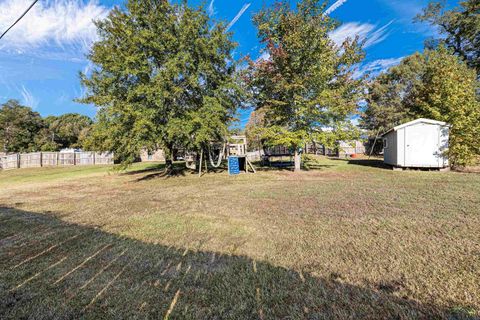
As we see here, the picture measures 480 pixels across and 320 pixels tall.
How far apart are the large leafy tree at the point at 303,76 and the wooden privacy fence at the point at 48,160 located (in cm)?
1858

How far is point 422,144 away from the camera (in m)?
11.5

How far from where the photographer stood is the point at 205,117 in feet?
35.2

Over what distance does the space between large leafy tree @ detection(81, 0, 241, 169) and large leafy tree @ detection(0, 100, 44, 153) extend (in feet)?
123

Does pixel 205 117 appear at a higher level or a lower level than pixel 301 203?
higher

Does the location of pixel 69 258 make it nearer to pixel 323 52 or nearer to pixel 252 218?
pixel 252 218

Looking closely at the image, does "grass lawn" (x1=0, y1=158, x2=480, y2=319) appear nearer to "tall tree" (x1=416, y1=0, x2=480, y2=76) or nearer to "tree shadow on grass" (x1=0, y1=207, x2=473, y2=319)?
"tree shadow on grass" (x1=0, y1=207, x2=473, y2=319)

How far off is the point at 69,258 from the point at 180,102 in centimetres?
983

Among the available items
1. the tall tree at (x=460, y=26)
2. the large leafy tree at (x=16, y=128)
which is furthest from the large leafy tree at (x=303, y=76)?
the large leafy tree at (x=16, y=128)

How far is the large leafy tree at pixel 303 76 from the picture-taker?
37.9 feet

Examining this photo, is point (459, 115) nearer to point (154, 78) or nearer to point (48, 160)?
point (154, 78)

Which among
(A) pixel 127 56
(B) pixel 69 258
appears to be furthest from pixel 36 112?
(B) pixel 69 258

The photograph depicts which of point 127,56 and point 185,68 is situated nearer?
point 127,56

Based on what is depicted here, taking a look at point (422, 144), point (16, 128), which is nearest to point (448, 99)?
point (422, 144)

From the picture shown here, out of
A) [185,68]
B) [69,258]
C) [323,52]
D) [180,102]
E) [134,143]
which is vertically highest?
[323,52]
